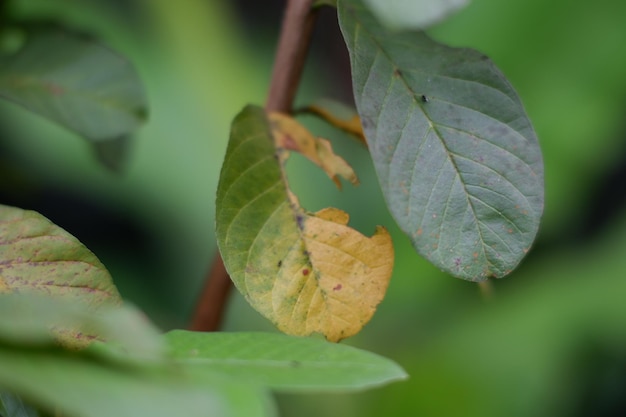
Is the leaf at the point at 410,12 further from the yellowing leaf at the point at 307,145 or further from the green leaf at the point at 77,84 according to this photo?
the green leaf at the point at 77,84

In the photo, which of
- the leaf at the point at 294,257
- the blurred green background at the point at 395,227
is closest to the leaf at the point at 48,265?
the leaf at the point at 294,257

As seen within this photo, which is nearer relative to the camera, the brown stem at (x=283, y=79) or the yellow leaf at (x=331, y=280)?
the yellow leaf at (x=331, y=280)

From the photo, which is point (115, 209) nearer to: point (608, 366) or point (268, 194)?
point (608, 366)

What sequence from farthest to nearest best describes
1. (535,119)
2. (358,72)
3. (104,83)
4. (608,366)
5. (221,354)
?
(535,119) → (608,366) → (104,83) → (358,72) → (221,354)

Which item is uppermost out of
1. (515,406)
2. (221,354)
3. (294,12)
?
(294,12)

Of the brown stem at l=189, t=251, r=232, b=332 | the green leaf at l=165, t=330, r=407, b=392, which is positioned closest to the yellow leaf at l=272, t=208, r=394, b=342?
the green leaf at l=165, t=330, r=407, b=392

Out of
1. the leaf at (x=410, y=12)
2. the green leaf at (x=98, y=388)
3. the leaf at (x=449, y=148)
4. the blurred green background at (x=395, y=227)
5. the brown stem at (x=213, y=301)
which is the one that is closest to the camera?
the green leaf at (x=98, y=388)

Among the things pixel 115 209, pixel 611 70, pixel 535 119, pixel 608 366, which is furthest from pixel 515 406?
pixel 115 209
